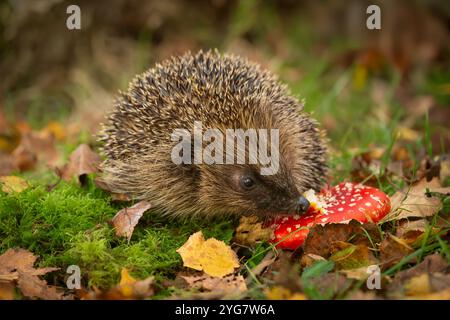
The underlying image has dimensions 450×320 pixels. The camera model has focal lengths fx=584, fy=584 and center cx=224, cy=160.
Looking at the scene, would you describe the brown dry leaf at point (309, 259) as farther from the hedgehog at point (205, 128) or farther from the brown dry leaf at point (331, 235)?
the hedgehog at point (205, 128)

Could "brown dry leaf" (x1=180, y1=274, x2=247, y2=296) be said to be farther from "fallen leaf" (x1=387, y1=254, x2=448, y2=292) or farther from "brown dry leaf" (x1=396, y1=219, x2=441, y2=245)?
"brown dry leaf" (x1=396, y1=219, x2=441, y2=245)

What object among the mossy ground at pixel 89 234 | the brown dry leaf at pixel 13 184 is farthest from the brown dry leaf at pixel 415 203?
the brown dry leaf at pixel 13 184

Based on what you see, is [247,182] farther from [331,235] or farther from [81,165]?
[81,165]

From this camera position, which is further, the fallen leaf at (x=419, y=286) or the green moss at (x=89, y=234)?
the green moss at (x=89, y=234)

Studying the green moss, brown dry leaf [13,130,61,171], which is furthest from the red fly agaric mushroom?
brown dry leaf [13,130,61,171]

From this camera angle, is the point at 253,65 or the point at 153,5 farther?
the point at 153,5

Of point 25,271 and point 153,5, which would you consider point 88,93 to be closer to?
point 153,5

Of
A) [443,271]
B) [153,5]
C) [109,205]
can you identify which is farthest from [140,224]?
[153,5]
